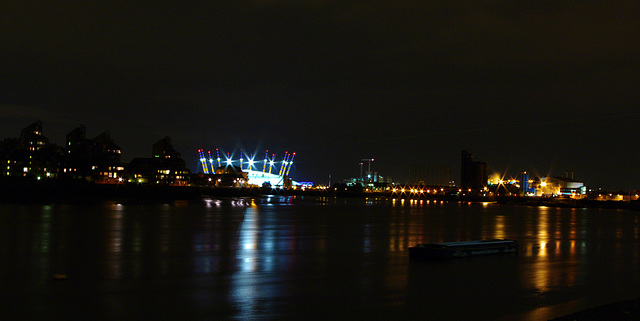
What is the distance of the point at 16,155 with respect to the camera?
131625 millimetres

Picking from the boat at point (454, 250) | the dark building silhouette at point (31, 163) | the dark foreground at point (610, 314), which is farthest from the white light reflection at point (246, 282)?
the dark building silhouette at point (31, 163)

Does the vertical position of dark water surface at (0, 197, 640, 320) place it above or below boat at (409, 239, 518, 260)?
below

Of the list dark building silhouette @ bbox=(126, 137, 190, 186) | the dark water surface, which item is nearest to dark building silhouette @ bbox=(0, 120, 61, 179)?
dark building silhouette @ bbox=(126, 137, 190, 186)

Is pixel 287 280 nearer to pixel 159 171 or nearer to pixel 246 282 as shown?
pixel 246 282

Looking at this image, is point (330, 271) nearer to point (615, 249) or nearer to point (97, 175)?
point (615, 249)

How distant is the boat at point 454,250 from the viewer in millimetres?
19938

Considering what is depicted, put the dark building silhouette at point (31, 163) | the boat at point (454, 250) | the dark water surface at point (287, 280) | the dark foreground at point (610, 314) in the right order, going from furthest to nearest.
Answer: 1. the dark building silhouette at point (31, 163)
2. the boat at point (454, 250)
3. the dark water surface at point (287, 280)
4. the dark foreground at point (610, 314)

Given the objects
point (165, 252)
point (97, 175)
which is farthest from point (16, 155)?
point (165, 252)

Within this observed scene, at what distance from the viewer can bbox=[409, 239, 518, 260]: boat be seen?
65.4ft

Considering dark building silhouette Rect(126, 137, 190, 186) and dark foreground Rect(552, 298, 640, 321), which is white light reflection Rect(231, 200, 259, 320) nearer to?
dark foreground Rect(552, 298, 640, 321)

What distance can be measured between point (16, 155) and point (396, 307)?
139 m

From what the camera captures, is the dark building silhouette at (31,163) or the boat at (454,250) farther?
the dark building silhouette at (31,163)

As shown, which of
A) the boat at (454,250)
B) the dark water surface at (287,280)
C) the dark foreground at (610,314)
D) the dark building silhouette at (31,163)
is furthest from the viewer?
the dark building silhouette at (31,163)

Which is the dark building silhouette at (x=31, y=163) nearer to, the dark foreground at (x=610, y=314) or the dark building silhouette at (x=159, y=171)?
the dark building silhouette at (x=159, y=171)
